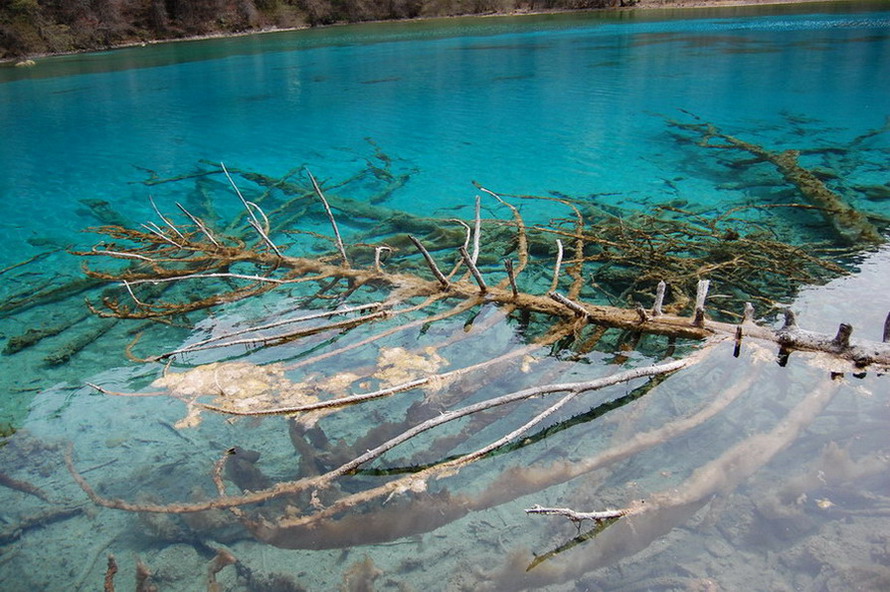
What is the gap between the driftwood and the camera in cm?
273

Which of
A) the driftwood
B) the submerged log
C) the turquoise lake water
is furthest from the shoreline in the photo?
the submerged log

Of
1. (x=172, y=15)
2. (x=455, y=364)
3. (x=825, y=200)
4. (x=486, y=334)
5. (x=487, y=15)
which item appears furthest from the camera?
(x=487, y=15)

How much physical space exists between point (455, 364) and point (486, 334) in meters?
0.42

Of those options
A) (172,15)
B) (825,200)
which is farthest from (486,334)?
(172,15)

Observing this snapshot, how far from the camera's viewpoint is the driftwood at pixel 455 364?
2.73 metres

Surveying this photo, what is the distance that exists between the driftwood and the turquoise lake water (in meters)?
0.07

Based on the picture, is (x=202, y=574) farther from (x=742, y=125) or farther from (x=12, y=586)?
(x=742, y=125)

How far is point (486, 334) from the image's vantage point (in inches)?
Result: 165

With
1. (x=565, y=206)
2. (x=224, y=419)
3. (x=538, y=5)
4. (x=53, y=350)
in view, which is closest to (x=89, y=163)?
(x=53, y=350)

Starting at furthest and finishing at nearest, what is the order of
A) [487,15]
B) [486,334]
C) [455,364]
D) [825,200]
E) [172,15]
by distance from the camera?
[487,15], [172,15], [825,200], [486,334], [455,364]

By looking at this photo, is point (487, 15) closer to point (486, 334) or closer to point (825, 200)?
point (825, 200)

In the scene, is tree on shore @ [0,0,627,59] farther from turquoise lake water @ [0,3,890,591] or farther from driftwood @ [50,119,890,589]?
driftwood @ [50,119,890,589]

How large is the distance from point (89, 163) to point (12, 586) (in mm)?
11454

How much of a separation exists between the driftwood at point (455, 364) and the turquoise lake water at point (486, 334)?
7cm
